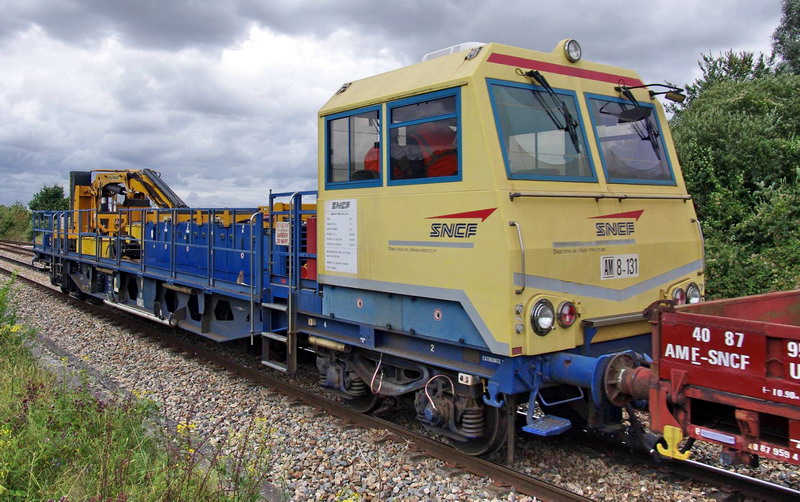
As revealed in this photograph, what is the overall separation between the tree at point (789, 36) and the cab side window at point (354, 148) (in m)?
21.7

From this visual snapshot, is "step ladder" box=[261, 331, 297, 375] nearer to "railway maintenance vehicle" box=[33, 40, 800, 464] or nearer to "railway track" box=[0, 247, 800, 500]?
"railway maintenance vehicle" box=[33, 40, 800, 464]

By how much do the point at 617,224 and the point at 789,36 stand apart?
2417cm

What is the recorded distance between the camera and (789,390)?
3355mm

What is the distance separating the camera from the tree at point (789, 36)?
22.8 meters

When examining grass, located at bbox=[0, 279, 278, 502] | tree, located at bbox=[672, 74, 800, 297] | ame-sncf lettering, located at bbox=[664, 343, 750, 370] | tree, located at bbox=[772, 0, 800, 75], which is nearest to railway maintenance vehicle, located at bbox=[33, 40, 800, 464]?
ame-sncf lettering, located at bbox=[664, 343, 750, 370]

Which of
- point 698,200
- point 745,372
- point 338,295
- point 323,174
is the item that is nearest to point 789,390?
point 745,372

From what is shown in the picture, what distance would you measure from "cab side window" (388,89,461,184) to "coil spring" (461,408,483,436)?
199cm

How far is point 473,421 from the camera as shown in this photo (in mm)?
5312

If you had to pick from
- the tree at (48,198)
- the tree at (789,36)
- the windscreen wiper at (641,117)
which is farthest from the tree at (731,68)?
the tree at (48,198)

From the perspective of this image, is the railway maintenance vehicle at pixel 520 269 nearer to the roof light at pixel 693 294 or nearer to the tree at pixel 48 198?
the roof light at pixel 693 294

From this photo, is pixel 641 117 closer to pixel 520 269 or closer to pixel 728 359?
pixel 520 269

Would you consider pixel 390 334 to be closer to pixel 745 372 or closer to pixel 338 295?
pixel 338 295

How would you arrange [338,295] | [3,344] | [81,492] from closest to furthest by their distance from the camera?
[81,492]
[338,295]
[3,344]

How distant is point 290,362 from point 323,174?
2.16 meters
